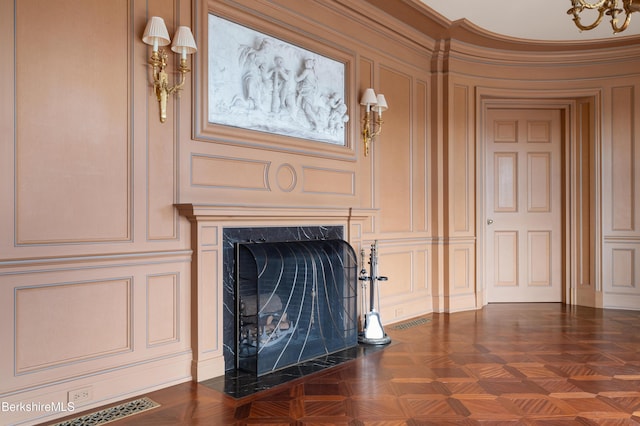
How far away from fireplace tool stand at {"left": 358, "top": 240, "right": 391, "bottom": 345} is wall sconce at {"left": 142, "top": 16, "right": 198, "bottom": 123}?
2.20 meters

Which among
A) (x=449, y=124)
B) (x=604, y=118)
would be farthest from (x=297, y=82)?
(x=604, y=118)

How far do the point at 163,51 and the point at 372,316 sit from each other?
2.68 m

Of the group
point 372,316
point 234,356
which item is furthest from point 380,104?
point 234,356

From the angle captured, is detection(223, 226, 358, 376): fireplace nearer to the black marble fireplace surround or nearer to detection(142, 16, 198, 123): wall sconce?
the black marble fireplace surround

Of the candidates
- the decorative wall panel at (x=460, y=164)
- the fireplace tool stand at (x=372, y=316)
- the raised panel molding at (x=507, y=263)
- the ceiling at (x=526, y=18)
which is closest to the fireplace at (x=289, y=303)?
the fireplace tool stand at (x=372, y=316)

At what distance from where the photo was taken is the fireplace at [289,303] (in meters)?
3.44

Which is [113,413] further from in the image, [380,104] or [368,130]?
[380,104]

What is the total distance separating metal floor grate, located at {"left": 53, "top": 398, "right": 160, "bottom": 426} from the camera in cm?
263

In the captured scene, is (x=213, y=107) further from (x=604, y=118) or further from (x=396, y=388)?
(x=604, y=118)

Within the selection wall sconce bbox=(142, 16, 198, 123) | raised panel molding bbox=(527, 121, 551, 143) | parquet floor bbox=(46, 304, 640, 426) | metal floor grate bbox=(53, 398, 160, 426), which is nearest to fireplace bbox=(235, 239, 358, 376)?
parquet floor bbox=(46, 304, 640, 426)

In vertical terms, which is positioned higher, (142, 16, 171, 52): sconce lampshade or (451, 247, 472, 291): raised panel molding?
(142, 16, 171, 52): sconce lampshade

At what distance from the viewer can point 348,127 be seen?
460 centimetres

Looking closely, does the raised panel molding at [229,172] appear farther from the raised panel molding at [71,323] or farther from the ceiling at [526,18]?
the ceiling at [526,18]

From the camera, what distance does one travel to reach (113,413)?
9.01ft
